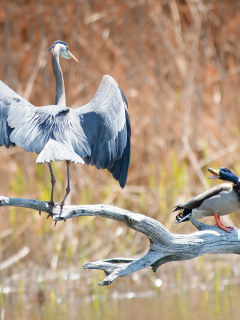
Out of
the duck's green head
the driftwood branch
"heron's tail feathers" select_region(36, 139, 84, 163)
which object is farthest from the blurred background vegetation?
"heron's tail feathers" select_region(36, 139, 84, 163)

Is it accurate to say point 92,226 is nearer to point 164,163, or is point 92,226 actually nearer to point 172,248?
point 164,163

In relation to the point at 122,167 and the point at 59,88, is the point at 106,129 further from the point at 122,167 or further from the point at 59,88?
the point at 59,88

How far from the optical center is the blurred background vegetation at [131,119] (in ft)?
15.5

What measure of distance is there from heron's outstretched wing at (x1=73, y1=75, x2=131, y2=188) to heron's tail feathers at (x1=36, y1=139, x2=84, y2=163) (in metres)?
0.30

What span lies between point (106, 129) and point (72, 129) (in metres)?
0.27

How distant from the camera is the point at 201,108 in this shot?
5848 millimetres

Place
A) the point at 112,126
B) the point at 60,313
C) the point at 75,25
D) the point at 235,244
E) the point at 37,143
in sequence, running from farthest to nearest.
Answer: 1. the point at 75,25
2. the point at 60,313
3. the point at 112,126
4. the point at 235,244
5. the point at 37,143

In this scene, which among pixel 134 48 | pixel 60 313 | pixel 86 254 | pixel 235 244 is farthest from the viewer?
pixel 134 48

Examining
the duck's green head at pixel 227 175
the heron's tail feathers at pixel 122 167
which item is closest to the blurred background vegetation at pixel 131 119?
the heron's tail feathers at pixel 122 167

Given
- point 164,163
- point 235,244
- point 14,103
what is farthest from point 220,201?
point 164,163

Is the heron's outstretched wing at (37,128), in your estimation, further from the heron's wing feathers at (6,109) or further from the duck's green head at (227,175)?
the duck's green head at (227,175)

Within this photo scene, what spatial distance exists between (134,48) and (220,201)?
138 inches

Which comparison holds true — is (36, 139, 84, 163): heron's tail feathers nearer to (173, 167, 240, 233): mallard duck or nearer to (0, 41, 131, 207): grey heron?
(0, 41, 131, 207): grey heron

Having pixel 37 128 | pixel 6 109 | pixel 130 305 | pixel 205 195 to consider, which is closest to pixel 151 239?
pixel 205 195
